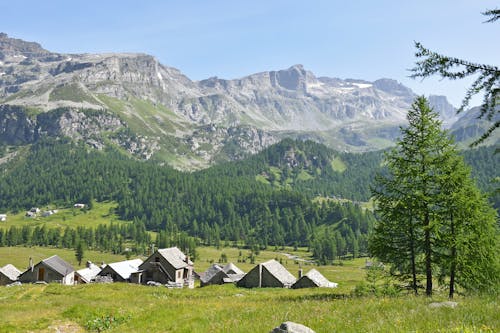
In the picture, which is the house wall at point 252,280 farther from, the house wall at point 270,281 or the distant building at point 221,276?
the distant building at point 221,276

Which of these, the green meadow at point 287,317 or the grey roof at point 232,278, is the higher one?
the green meadow at point 287,317

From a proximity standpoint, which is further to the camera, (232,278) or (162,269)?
(162,269)

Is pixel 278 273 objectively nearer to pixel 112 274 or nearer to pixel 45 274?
pixel 112 274

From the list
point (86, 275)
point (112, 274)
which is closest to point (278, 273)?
point (112, 274)

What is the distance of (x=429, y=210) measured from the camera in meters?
25.9

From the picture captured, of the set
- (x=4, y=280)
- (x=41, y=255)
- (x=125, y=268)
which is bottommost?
(x=41, y=255)

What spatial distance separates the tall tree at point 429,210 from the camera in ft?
81.5

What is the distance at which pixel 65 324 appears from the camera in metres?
23.8

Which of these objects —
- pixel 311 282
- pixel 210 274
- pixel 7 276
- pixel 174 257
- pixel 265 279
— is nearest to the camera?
pixel 311 282

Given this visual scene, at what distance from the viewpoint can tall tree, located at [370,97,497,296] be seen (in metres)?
24.8

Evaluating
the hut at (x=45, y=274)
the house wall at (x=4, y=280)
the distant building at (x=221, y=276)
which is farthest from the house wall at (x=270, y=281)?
the house wall at (x=4, y=280)

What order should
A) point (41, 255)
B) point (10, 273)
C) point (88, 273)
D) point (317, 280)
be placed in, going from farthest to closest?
point (41, 255) → point (88, 273) → point (10, 273) → point (317, 280)

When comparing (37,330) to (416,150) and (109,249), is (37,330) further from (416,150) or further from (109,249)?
(109,249)

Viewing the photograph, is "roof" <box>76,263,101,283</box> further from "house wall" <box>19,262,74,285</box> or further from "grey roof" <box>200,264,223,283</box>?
"grey roof" <box>200,264,223,283</box>
